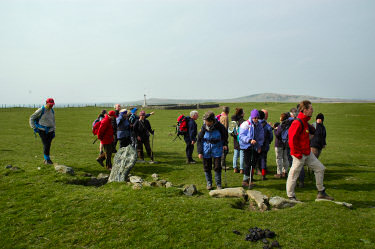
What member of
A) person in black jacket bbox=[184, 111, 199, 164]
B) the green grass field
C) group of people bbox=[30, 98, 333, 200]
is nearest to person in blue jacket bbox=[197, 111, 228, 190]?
group of people bbox=[30, 98, 333, 200]

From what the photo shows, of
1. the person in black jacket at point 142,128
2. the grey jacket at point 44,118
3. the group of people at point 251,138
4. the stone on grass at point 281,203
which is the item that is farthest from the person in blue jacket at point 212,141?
the grey jacket at point 44,118

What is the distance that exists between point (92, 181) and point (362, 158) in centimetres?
Answer: 1526

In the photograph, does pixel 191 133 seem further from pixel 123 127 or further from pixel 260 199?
pixel 260 199

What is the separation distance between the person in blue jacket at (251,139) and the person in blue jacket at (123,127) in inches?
242

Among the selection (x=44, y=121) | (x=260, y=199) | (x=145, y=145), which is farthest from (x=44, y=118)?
(x=260, y=199)

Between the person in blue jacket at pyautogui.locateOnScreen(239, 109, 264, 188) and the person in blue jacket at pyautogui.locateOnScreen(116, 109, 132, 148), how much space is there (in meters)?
6.16

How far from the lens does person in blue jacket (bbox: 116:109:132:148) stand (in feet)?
42.6

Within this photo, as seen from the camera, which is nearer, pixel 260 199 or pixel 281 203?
pixel 281 203

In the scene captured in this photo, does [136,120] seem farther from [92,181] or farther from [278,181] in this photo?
[278,181]

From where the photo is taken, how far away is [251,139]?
9.70 metres

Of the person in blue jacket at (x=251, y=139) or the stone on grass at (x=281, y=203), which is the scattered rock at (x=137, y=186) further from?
the stone on grass at (x=281, y=203)

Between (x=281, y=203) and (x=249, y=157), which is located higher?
(x=249, y=157)

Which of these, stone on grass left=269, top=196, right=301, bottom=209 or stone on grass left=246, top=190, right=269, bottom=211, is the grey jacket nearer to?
stone on grass left=246, top=190, right=269, bottom=211

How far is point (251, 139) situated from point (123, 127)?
21.9 ft
